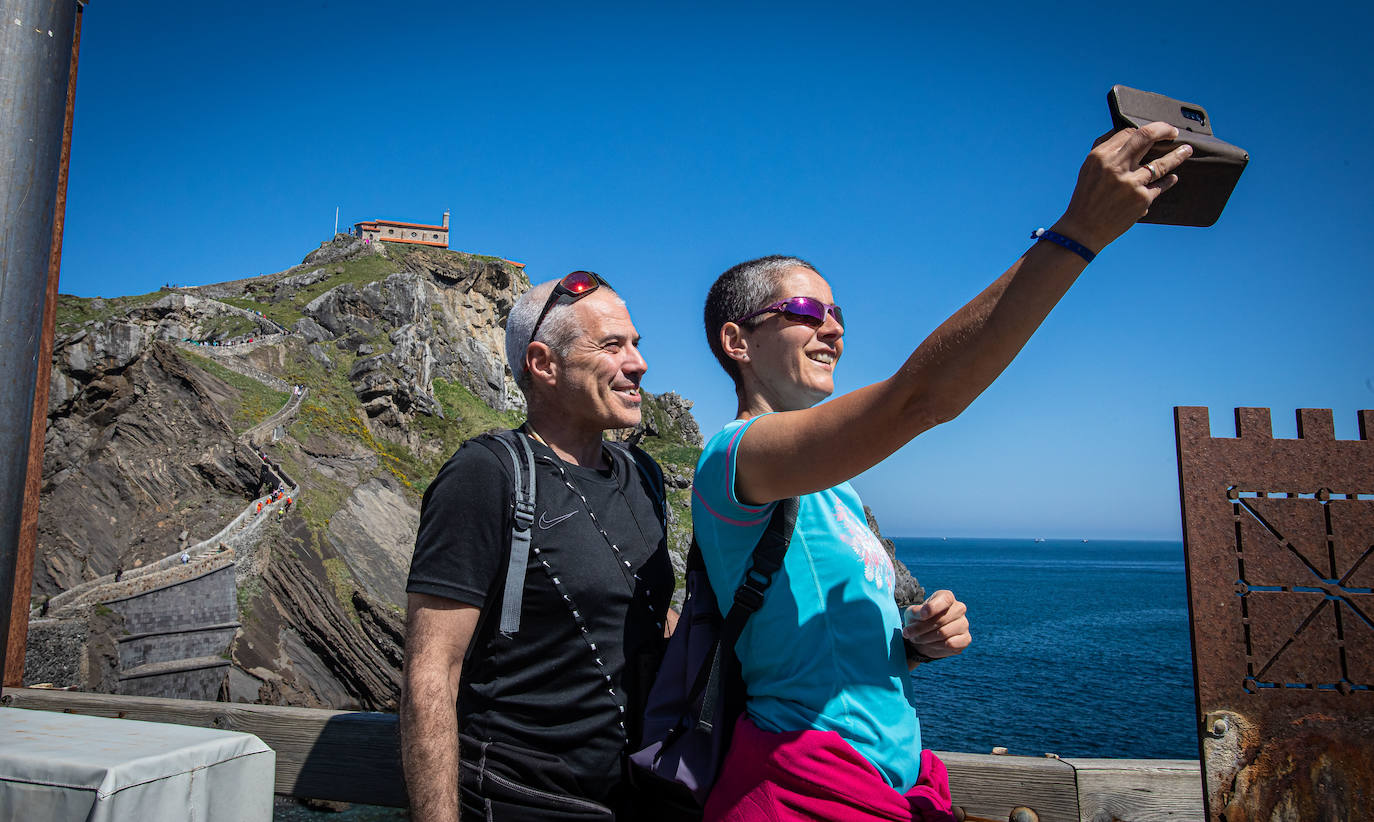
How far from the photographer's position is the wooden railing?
283 centimetres

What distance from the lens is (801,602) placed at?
6.63 feet

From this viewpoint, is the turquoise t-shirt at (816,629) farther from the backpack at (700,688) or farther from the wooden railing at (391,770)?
the wooden railing at (391,770)

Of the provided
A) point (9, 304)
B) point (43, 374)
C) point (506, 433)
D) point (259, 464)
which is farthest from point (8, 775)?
point (259, 464)

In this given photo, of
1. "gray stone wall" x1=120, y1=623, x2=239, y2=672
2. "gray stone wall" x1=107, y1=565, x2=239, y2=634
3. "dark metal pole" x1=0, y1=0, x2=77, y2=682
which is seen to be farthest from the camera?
"gray stone wall" x1=107, y1=565, x2=239, y2=634

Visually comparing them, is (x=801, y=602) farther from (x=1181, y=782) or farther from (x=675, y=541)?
(x=675, y=541)

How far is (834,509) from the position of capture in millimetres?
2180

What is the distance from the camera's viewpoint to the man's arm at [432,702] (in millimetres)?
2293

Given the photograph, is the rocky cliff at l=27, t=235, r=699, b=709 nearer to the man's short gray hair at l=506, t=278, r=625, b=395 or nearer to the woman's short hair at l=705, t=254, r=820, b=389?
the man's short gray hair at l=506, t=278, r=625, b=395

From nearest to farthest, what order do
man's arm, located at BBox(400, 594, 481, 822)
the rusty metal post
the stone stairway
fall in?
man's arm, located at BBox(400, 594, 481, 822) < the rusty metal post < the stone stairway

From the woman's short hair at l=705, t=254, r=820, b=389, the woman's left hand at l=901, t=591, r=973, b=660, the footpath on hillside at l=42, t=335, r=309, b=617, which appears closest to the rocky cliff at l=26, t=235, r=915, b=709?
the footpath on hillside at l=42, t=335, r=309, b=617

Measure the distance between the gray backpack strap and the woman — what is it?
28.5 inches

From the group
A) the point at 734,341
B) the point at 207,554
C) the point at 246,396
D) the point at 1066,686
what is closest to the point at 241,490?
the point at 207,554

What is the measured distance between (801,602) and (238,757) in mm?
1704

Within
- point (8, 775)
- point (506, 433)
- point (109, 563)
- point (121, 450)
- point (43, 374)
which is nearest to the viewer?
point (8, 775)
